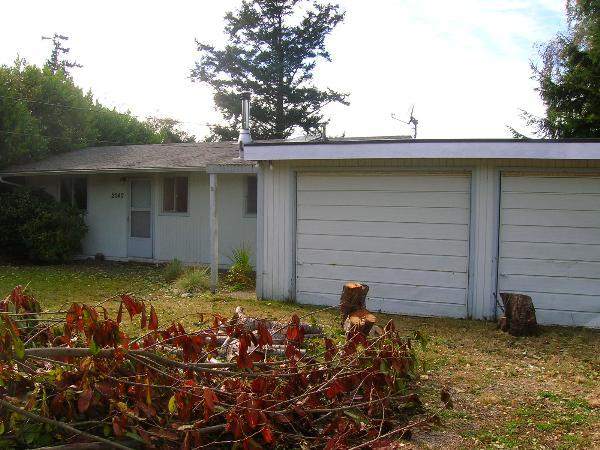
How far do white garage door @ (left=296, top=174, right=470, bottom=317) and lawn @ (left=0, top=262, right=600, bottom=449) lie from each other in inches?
17.9

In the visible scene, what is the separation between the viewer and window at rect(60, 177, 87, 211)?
57.3 ft

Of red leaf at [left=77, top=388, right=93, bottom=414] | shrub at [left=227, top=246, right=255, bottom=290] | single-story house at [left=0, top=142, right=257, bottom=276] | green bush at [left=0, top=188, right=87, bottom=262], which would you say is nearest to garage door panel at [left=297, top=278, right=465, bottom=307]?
shrub at [left=227, top=246, right=255, bottom=290]

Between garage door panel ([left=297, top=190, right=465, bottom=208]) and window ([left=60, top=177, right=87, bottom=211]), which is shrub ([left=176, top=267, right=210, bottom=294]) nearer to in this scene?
garage door panel ([left=297, top=190, right=465, bottom=208])

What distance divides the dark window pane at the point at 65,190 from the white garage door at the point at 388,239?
9778mm

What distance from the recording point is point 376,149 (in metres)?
9.35

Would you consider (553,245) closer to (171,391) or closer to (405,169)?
(405,169)

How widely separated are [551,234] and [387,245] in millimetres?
2417

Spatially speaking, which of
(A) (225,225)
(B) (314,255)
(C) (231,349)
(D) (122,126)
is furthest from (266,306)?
(D) (122,126)

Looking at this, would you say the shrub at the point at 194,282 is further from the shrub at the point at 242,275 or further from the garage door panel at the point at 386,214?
the garage door panel at the point at 386,214

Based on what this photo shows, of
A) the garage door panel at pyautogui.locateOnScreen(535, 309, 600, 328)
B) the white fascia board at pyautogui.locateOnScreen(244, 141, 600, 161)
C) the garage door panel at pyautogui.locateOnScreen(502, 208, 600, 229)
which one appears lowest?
the garage door panel at pyautogui.locateOnScreen(535, 309, 600, 328)

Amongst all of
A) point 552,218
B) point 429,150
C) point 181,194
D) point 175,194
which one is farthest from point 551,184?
point 175,194

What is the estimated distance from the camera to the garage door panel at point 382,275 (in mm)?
9430

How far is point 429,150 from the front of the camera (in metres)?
9.02

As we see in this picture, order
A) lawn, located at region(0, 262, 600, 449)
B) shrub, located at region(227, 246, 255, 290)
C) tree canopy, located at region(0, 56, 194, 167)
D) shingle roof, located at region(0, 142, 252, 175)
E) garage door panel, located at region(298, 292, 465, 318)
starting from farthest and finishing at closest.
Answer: tree canopy, located at region(0, 56, 194, 167)
shingle roof, located at region(0, 142, 252, 175)
shrub, located at region(227, 246, 255, 290)
garage door panel, located at region(298, 292, 465, 318)
lawn, located at region(0, 262, 600, 449)
